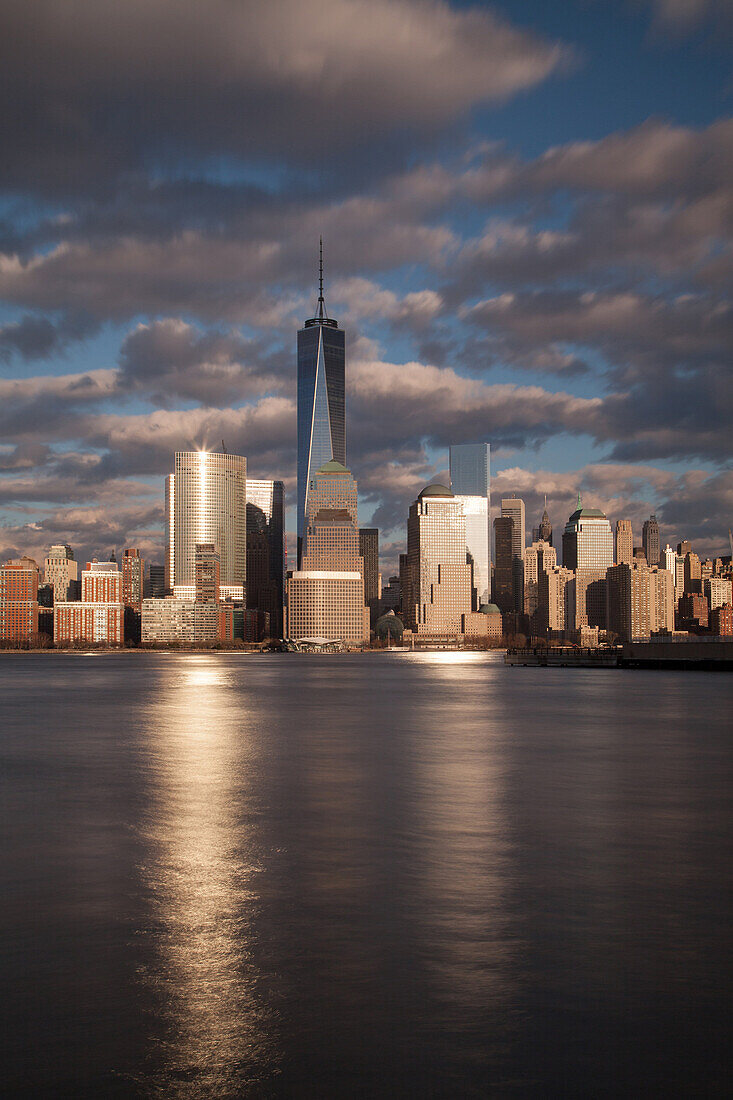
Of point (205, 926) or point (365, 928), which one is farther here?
point (205, 926)

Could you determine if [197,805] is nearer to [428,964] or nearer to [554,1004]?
[428,964]

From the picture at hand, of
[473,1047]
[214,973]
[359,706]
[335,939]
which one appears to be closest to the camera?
[473,1047]

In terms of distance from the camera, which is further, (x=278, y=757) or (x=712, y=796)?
(x=278, y=757)

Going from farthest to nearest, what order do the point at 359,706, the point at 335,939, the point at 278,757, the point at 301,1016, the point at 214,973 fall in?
the point at 359,706 < the point at 278,757 < the point at 335,939 < the point at 214,973 < the point at 301,1016

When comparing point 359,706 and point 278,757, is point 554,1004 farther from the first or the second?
point 359,706

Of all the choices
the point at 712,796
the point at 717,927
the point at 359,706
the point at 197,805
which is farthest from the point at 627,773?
the point at 359,706
